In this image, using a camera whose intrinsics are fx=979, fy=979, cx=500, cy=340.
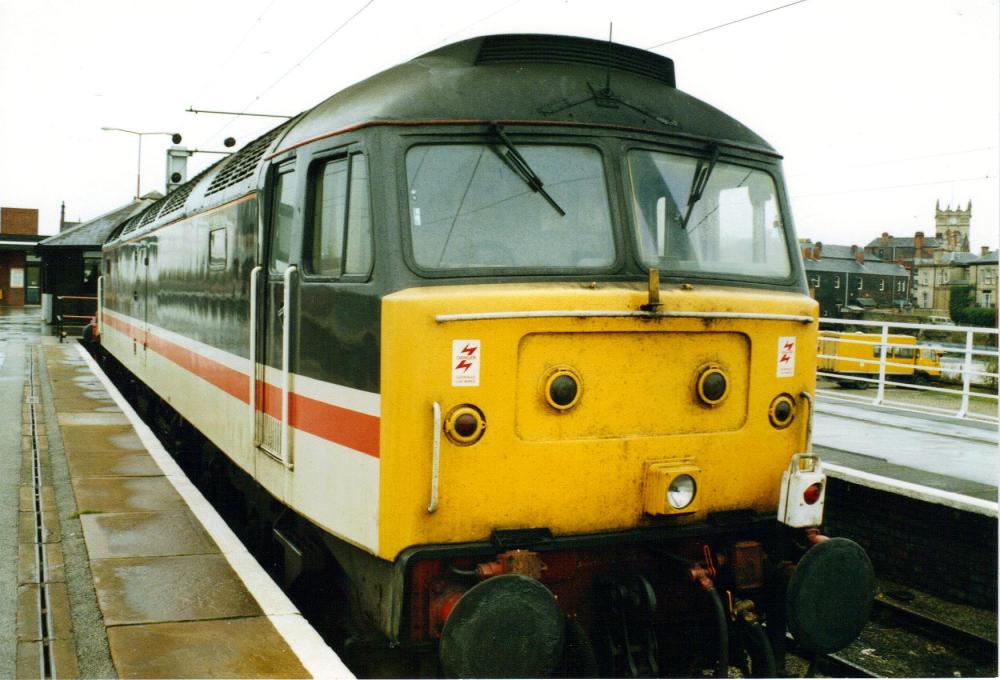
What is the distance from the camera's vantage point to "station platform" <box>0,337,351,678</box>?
449 cm

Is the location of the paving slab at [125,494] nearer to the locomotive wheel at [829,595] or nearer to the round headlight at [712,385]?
the round headlight at [712,385]

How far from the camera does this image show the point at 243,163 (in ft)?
23.4

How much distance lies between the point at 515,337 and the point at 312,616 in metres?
2.58

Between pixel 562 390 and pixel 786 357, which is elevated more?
pixel 786 357

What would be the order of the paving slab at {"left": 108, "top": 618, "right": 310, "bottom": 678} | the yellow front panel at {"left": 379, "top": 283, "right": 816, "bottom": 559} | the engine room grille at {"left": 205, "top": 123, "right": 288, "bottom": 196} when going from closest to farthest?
the yellow front panel at {"left": 379, "top": 283, "right": 816, "bottom": 559}
the paving slab at {"left": 108, "top": 618, "right": 310, "bottom": 678}
the engine room grille at {"left": 205, "top": 123, "right": 288, "bottom": 196}

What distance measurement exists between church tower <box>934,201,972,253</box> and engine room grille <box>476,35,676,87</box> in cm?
8867

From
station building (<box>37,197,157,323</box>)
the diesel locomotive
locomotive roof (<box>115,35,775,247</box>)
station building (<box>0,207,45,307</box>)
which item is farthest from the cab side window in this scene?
station building (<box>0,207,45,307</box>)

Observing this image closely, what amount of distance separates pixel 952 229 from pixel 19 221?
77191 mm

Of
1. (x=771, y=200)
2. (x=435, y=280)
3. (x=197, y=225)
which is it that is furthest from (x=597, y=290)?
(x=197, y=225)

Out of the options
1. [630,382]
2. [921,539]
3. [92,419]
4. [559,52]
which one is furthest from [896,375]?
[630,382]

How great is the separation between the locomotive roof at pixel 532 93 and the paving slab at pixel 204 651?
252 cm

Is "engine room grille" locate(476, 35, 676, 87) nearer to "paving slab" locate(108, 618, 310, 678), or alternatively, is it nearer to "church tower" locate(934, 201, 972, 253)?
"paving slab" locate(108, 618, 310, 678)

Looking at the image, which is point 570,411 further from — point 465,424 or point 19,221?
point 19,221

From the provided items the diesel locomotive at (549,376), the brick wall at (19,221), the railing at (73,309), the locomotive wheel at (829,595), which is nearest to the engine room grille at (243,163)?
the diesel locomotive at (549,376)
